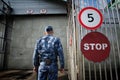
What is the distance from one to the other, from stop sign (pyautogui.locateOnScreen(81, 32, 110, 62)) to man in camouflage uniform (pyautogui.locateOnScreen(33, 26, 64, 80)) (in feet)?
1.99

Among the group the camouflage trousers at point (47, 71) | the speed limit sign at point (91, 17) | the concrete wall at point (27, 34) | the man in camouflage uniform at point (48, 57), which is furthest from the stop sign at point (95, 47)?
the concrete wall at point (27, 34)

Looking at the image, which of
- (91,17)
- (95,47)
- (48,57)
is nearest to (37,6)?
(48,57)

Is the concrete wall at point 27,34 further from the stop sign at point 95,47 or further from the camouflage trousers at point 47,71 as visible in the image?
the stop sign at point 95,47

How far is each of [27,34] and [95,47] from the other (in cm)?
741

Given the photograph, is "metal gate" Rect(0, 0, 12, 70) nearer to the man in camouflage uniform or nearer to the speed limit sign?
the man in camouflage uniform

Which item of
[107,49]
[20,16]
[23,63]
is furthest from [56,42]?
[20,16]

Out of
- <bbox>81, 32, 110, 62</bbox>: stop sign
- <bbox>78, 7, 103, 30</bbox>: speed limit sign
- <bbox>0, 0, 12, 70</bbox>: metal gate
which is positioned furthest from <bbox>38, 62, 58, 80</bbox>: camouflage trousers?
<bbox>0, 0, 12, 70</bbox>: metal gate

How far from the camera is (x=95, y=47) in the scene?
8.06ft

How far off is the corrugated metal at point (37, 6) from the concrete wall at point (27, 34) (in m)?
0.37

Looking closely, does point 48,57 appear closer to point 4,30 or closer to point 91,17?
point 91,17

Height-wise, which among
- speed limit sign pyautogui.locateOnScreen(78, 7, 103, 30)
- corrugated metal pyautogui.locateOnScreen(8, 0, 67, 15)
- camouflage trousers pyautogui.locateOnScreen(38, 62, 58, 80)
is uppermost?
corrugated metal pyautogui.locateOnScreen(8, 0, 67, 15)

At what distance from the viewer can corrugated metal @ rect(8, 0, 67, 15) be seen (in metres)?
9.28

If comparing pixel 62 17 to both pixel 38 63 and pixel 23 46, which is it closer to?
pixel 23 46

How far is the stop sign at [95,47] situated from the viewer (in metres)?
2.43
